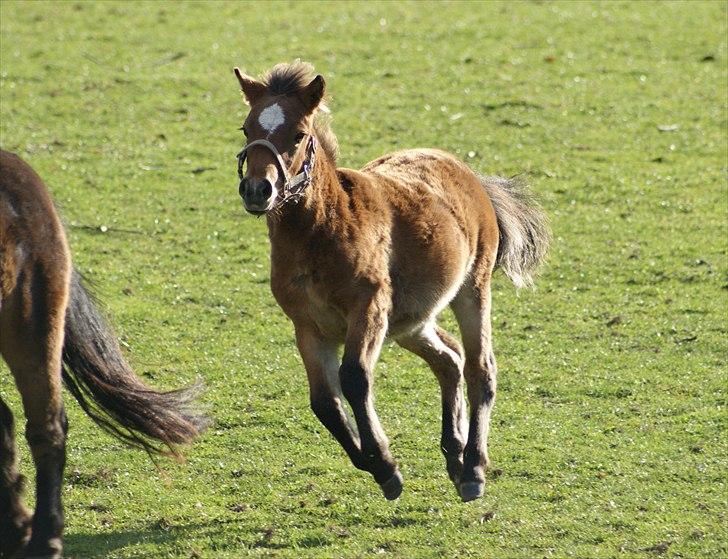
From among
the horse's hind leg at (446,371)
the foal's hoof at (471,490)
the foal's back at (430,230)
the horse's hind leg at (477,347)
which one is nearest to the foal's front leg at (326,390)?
the foal's back at (430,230)

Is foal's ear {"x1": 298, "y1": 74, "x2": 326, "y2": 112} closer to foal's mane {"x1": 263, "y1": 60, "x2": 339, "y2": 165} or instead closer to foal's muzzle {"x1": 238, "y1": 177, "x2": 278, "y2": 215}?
foal's mane {"x1": 263, "y1": 60, "x2": 339, "y2": 165}

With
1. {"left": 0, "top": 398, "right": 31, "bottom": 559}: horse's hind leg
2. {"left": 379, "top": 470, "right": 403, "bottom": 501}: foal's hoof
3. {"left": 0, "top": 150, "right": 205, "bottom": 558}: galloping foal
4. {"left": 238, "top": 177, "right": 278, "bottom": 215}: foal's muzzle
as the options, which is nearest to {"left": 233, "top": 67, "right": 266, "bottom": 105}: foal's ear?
{"left": 238, "top": 177, "right": 278, "bottom": 215}: foal's muzzle

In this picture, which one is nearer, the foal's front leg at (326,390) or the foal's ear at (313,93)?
the foal's ear at (313,93)

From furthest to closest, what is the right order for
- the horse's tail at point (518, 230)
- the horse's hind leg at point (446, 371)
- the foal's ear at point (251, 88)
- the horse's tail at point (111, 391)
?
the horse's tail at point (518, 230) < the horse's hind leg at point (446, 371) < the horse's tail at point (111, 391) < the foal's ear at point (251, 88)

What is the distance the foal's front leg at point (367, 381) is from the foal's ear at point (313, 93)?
3.62 ft

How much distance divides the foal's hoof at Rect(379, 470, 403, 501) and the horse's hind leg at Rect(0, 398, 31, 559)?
75.9 inches

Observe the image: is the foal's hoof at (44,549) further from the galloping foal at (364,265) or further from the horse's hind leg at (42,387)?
the galloping foal at (364,265)

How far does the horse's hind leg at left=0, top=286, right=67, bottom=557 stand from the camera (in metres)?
6.13

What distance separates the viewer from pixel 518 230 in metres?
8.87

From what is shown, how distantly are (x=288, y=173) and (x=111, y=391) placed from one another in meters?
1.68

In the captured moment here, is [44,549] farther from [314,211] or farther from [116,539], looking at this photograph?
[314,211]

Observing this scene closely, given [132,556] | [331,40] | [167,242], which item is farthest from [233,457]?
[331,40]

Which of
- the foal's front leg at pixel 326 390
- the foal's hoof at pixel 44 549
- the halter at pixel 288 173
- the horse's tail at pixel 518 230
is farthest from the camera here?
the horse's tail at pixel 518 230

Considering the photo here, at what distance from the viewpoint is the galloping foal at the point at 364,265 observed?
6.70 meters
